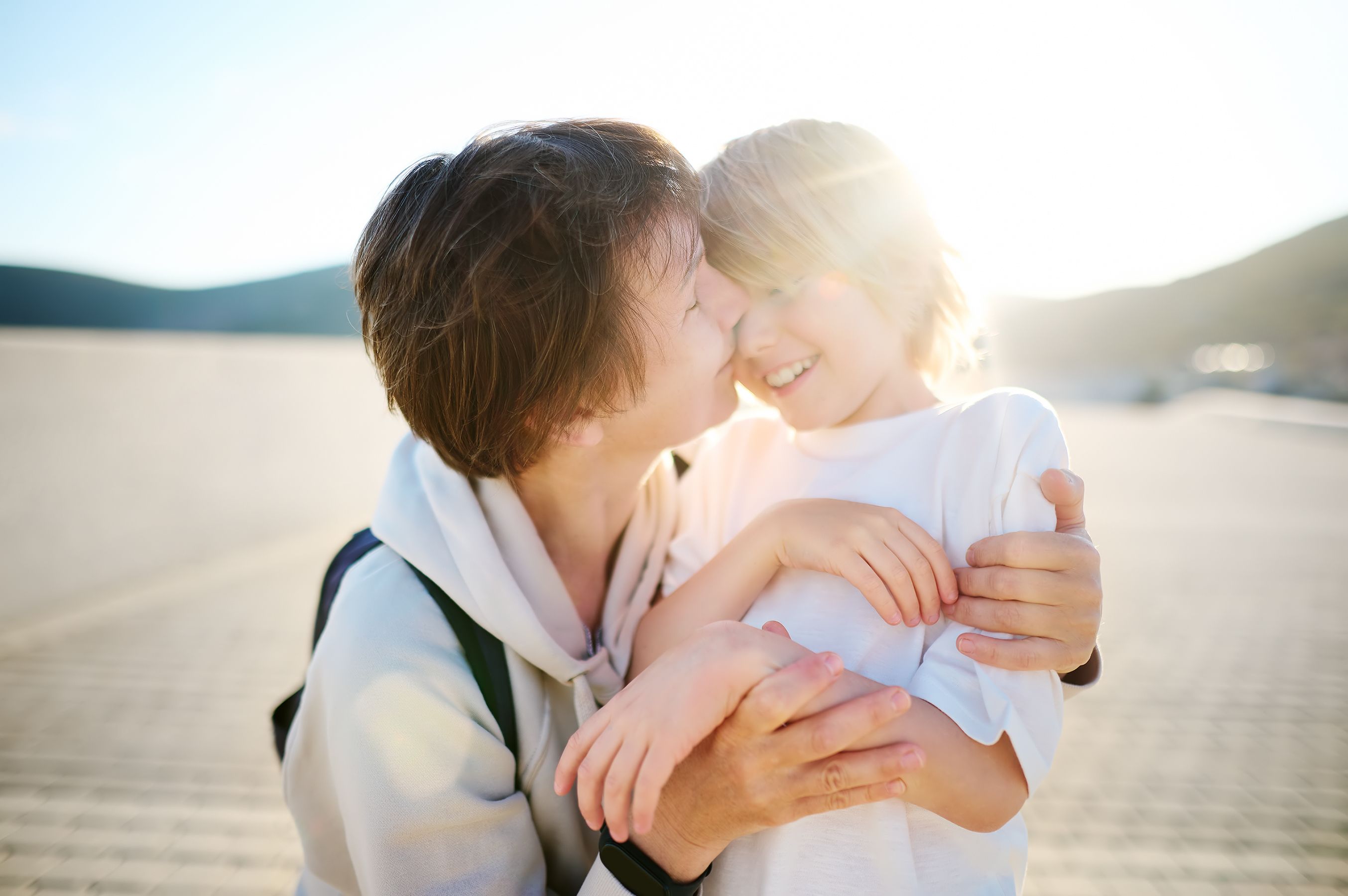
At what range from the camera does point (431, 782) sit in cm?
154

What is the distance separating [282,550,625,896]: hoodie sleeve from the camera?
5.00ft

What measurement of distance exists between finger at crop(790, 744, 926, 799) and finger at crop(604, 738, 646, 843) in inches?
11.0

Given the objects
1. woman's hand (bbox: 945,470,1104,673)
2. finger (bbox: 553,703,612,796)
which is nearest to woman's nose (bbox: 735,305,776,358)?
woman's hand (bbox: 945,470,1104,673)

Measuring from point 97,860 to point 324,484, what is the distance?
431 inches

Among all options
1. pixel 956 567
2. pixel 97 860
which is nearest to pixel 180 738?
pixel 97 860

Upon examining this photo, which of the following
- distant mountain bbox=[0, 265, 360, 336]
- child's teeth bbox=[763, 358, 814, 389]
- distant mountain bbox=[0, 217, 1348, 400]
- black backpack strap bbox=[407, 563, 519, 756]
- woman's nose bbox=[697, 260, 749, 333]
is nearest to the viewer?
black backpack strap bbox=[407, 563, 519, 756]

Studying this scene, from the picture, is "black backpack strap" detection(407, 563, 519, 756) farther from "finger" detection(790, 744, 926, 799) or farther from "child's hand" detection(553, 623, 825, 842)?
"finger" detection(790, 744, 926, 799)

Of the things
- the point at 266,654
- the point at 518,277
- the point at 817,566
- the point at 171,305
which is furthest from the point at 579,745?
the point at 171,305

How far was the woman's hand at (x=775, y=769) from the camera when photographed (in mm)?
1343

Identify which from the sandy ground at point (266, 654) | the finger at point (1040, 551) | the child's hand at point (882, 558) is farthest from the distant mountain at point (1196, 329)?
the child's hand at point (882, 558)

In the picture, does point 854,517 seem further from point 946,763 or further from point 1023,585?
point 946,763

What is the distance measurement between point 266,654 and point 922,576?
21.4ft

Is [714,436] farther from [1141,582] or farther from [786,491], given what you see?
[1141,582]

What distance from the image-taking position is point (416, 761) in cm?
154
